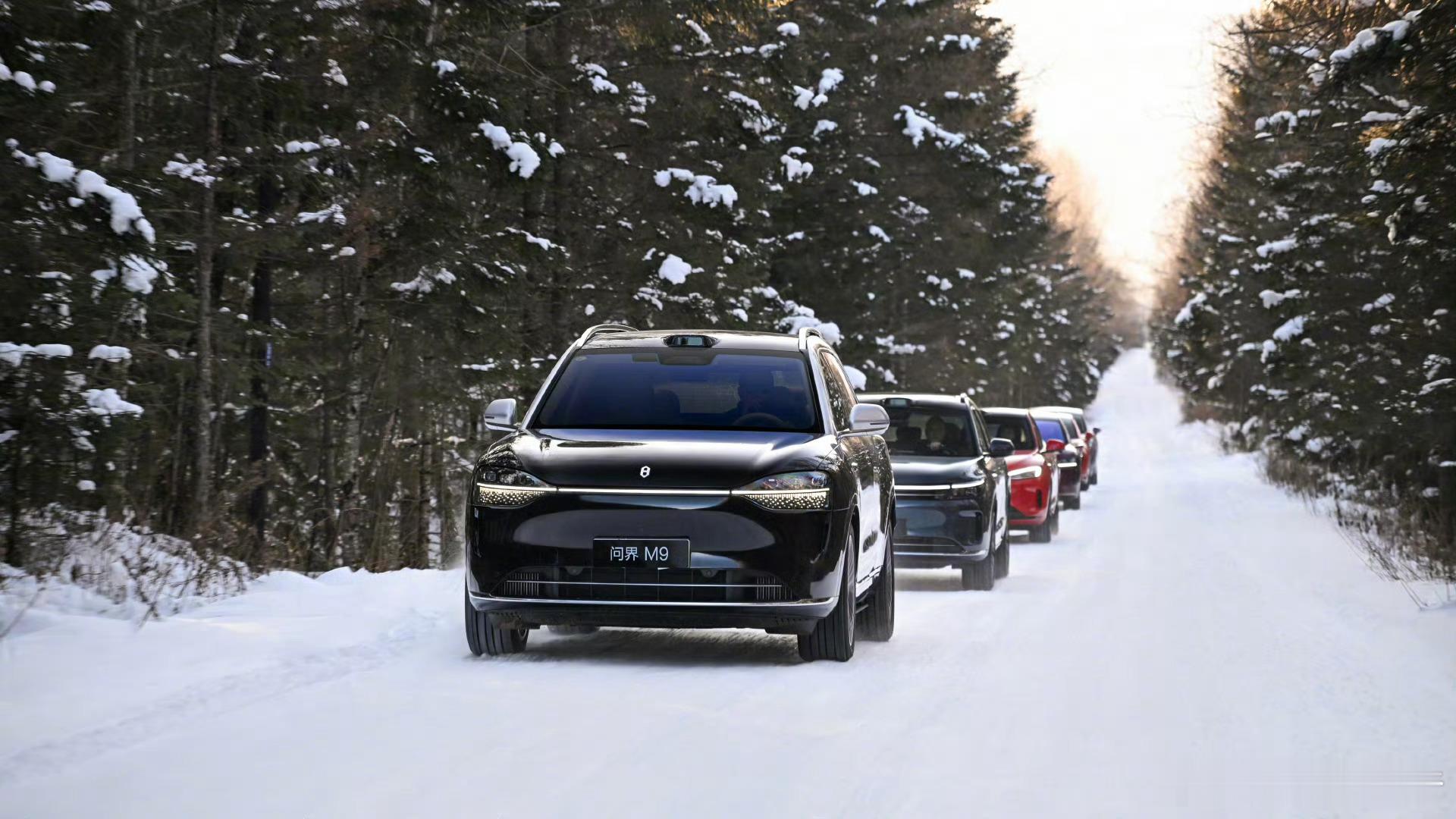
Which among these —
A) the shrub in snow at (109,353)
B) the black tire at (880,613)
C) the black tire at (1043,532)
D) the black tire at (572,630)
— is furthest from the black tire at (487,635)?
the black tire at (1043,532)

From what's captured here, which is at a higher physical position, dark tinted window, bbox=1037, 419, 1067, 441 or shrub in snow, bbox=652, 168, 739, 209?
shrub in snow, bbox=652, 168, 739, 209

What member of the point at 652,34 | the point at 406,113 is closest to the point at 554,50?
the point at 652,34

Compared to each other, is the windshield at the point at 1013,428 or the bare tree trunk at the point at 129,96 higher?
the bare tree trunk at the point at 129,96

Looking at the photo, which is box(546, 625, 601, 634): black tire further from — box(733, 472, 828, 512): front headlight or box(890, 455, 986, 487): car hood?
box(890, 455, 986, 487): car hood

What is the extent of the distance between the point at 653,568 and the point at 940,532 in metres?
7.53

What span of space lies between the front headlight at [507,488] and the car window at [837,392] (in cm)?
200

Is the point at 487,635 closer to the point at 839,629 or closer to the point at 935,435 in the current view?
the point at 839,629

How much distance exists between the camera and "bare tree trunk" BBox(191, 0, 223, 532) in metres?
14.6

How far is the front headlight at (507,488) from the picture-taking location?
909 cm

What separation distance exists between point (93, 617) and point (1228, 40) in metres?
17.3

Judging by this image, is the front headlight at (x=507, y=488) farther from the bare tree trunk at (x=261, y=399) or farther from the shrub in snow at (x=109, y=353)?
the bare tree trunk at (x=261, y=399)

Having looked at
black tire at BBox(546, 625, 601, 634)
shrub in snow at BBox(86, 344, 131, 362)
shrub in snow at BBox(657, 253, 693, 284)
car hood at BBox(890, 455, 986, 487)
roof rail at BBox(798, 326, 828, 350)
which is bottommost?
black tire at BBox(546, 625, 601, 634)

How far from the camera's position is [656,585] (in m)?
9.00

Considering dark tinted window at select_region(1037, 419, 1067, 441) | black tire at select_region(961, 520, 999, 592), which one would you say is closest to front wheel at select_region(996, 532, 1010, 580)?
black tire at select_region(961, 520, 999, 592)
